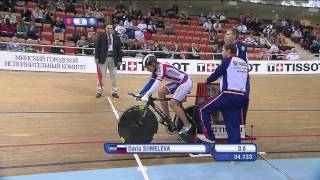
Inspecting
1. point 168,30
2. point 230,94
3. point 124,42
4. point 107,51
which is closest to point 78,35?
point 124,42

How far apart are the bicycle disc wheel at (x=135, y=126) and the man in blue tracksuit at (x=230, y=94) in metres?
0.73

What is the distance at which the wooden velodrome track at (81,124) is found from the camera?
19.0 ft

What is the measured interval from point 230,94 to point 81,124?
3001 millimetres

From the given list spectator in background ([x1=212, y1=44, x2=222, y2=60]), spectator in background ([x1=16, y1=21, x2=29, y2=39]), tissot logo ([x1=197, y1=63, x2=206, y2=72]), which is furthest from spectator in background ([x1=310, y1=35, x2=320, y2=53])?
spectator in background ([x1=16, y1=21, x2=29, y2=39])

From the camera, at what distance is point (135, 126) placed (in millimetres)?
5934

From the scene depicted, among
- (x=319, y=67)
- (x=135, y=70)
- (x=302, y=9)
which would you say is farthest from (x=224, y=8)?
(x=135, y=70)

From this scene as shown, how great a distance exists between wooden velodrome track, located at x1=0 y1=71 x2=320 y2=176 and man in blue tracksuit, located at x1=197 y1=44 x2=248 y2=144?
64 cm

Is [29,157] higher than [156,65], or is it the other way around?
[156,65]

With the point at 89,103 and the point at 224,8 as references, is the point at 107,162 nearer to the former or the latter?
the point at 89,103

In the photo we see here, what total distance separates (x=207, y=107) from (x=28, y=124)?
10.7ft

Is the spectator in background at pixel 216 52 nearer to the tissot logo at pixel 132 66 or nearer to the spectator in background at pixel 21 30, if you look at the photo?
the tissot logo at pixel 132 66

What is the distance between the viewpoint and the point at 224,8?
95.9 ft

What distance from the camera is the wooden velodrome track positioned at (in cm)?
578

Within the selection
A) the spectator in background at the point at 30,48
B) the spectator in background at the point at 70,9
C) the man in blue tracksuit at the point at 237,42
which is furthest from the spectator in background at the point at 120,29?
the man in blue tracksuit at the point at 237,42
